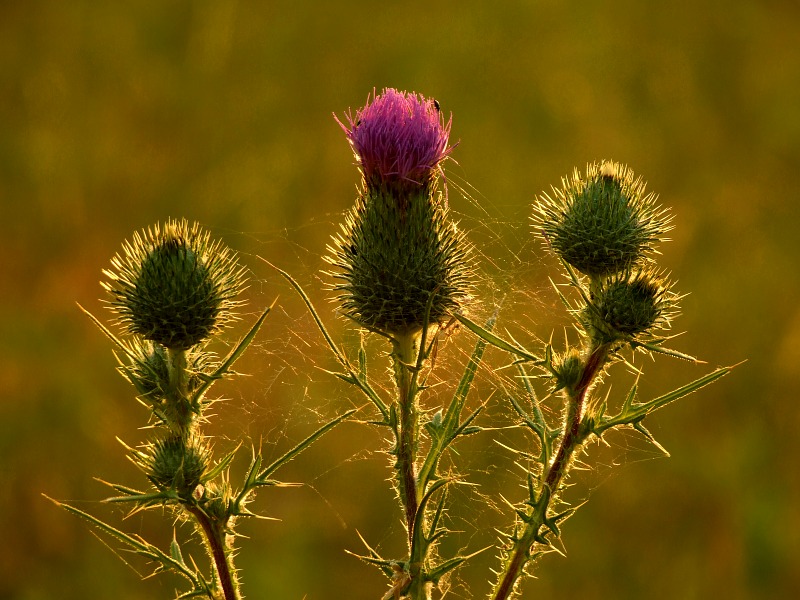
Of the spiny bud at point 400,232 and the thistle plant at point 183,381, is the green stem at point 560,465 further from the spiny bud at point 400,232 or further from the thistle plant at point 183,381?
the thistle plant at point 183,381

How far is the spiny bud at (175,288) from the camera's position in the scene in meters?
2.96

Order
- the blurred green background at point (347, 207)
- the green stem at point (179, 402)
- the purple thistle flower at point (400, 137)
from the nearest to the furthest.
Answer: the green stem at point (179, 402)
the purple thistle flower at point (400, 137)
the blurred green background at point (347, 207)

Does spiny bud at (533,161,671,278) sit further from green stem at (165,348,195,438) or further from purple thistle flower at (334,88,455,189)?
green stem at (165,348,195,438)

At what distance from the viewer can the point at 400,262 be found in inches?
121

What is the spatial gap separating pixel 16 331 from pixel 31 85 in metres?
3.29

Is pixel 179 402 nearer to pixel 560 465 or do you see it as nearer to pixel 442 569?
pixel 442 569

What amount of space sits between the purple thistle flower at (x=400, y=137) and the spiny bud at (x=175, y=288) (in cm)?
58

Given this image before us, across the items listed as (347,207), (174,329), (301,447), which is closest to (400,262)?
(174,329)

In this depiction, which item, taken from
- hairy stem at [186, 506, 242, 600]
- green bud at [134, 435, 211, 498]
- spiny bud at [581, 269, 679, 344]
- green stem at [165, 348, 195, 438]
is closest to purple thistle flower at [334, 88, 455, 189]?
spiny bud at [581, 269, 679, 344]

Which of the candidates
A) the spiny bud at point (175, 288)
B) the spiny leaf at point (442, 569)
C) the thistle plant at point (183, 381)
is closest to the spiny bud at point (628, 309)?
the spiny leaf at point (442, 569)

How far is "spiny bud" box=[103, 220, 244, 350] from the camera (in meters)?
2.96

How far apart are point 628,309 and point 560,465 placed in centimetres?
52

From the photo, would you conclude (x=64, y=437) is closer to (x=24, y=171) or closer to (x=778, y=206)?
(x=24, y=171)

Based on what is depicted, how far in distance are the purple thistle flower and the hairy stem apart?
48.7 inches
